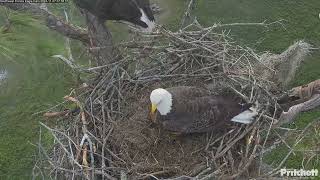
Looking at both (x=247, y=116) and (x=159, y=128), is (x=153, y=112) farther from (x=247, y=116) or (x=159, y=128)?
(x=247, y=116)

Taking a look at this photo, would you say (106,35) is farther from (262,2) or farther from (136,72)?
(262,2)

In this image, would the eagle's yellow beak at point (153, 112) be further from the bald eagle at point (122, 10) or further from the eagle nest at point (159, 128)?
the bald eagle at point (122, 10)

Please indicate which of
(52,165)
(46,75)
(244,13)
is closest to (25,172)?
(46,75)

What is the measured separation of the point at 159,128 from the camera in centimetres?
302

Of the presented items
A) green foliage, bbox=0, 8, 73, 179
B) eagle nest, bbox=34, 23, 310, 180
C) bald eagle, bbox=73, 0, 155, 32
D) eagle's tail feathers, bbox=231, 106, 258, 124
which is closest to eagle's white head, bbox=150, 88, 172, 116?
eagle nest, bbox=34, 23, 310, 180

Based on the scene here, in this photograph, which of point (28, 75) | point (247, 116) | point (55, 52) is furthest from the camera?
point (55, 52)

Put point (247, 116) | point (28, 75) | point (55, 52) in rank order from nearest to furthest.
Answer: point (247, 116)
point (28, 75)
point (55, 52)

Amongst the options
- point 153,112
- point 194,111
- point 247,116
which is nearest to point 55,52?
point 153,112

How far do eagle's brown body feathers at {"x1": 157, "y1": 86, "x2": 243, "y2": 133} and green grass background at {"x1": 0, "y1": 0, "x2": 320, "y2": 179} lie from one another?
2.17ft

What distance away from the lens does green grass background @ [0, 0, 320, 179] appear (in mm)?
2949

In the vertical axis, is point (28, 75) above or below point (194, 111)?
above

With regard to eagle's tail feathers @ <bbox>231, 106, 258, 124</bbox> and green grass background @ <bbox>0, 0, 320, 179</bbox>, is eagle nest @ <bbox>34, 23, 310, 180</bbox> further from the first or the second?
green grass background @ <bbox>0, 0, 320, 179</bbox>

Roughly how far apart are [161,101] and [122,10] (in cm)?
65

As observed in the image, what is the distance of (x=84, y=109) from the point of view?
10.1 ft
